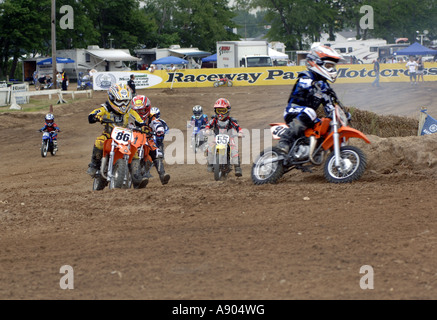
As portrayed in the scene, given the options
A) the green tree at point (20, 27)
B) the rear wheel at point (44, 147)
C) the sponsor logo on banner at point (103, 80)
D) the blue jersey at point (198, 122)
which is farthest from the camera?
the green tree at point (20, 27)

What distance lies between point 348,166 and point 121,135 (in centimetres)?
342

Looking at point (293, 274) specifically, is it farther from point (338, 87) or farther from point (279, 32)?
point (279, 32)

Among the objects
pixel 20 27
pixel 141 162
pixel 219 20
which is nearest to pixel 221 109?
pixel 141 162

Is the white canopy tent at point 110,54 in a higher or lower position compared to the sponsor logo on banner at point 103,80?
higher

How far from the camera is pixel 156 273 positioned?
510 cm

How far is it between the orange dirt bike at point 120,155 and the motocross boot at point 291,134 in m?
2.26

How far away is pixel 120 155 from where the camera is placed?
9.73 meters

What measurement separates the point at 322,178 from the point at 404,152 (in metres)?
1.54

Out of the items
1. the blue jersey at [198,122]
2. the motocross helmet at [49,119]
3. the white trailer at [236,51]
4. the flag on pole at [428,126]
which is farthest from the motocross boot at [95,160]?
the white trailer at [236,51]

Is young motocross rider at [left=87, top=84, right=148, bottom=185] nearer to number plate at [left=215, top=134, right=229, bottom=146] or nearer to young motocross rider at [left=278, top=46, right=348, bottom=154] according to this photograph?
number plate at [left=215, top=134, right=229, bottom=146]

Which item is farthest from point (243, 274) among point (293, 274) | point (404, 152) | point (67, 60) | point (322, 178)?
point (67, 60)

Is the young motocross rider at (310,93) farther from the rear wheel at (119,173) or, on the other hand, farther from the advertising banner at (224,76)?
the advertising banner at (224,76)

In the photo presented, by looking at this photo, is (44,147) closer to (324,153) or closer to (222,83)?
(324,153)

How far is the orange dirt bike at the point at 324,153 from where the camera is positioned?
27.0 feet
